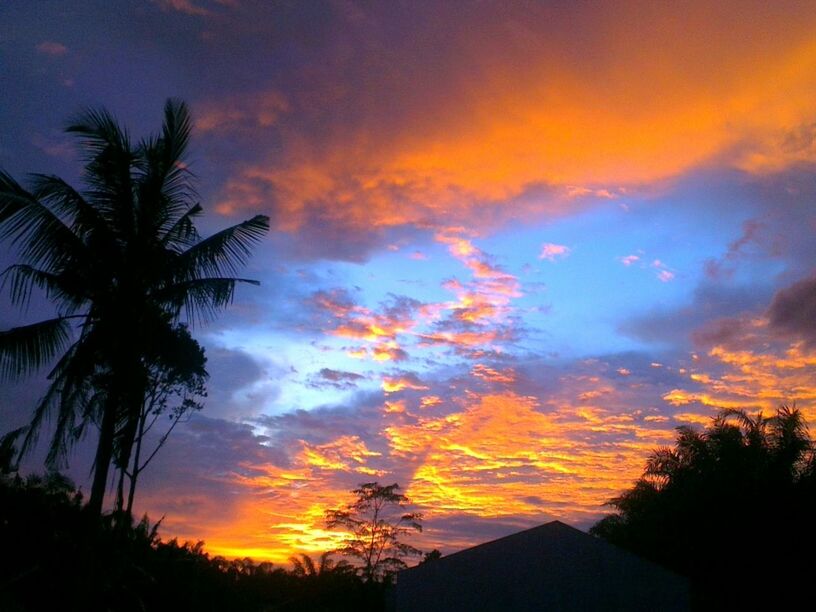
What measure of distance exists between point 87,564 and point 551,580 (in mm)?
11718

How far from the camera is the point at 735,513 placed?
2117cm

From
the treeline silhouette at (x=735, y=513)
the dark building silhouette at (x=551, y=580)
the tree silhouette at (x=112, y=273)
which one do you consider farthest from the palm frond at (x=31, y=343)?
the treeline silhouette at (x=735, y=513)

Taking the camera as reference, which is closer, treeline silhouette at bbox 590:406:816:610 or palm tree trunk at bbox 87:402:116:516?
palm tree trunk at bbox 87:402:116:516

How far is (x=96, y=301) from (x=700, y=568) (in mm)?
19469

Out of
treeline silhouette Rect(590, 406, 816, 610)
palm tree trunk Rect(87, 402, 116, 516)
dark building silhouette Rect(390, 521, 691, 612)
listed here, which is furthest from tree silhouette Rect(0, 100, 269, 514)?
treeline silhouette Rect(590, 406, 816, 610)

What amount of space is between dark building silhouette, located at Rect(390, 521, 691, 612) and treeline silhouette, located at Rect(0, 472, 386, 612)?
19.8 ft

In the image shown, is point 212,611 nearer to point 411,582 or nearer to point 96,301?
point 96,301

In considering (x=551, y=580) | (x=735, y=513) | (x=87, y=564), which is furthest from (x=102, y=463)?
(x=735, y=513)

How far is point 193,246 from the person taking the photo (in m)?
11.5

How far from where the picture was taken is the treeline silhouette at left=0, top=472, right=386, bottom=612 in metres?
8.62

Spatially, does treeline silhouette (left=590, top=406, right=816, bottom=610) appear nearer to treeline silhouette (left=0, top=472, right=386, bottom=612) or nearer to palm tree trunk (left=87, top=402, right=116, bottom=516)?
treeline silhouette (left=0, top=472, right=386, bottom=612)

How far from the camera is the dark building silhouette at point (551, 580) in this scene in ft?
55.6

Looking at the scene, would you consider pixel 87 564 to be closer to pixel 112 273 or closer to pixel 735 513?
pixel 112 273

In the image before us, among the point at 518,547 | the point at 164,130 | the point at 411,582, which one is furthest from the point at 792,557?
the point at 164,130
